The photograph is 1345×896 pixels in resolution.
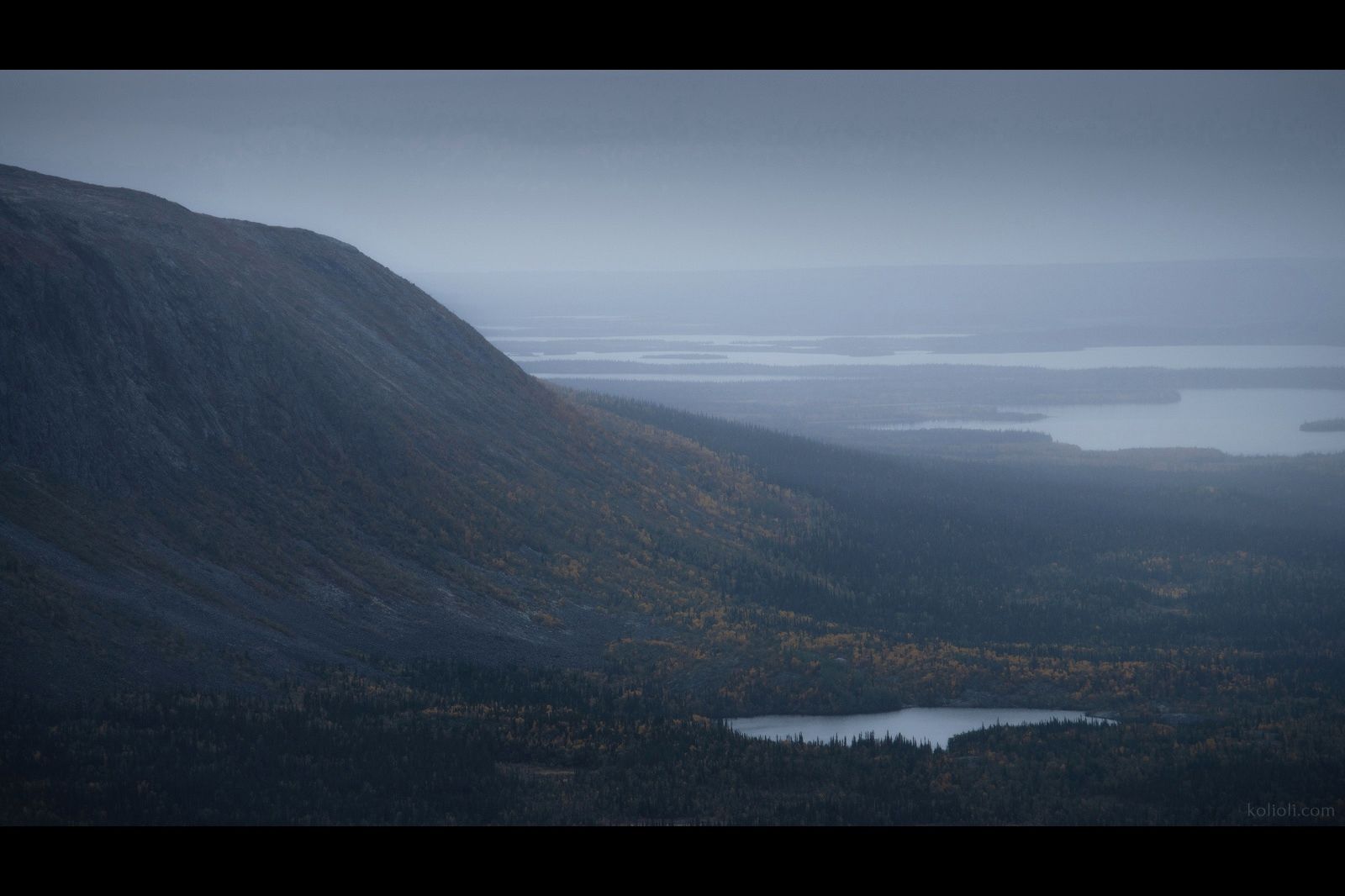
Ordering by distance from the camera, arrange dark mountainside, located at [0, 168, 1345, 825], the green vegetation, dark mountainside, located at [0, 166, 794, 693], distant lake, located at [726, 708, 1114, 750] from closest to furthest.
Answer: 1. the green vegetation
2. dark mountainside, located at [0, 168, 1345, 825]
3. dark mountainside, located at [0, 166, 794, 693]
4. distant lake, located at [726, 708, 1114, 750]

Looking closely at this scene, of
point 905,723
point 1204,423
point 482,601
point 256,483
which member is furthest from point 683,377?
point 905,723

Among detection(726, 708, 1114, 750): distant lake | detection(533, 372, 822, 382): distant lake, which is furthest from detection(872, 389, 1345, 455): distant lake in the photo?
detection(726, 708, 1114, 750): distant lake

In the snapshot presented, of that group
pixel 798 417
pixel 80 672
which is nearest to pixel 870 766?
pixel 80 672

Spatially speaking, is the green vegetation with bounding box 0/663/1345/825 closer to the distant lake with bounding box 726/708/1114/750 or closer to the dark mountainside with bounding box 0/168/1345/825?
the dark mountainside with bounding box 0/168/1345/825

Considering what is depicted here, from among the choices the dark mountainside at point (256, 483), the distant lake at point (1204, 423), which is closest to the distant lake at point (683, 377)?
the distant lake at point (1204, 423)

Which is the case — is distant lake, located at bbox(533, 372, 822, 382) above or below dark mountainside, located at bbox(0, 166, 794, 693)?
above

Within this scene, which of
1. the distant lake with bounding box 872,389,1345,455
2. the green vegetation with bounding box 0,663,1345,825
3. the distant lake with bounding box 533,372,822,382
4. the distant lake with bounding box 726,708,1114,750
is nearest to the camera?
the green vegetation with bounding box 0,663,1345,825
